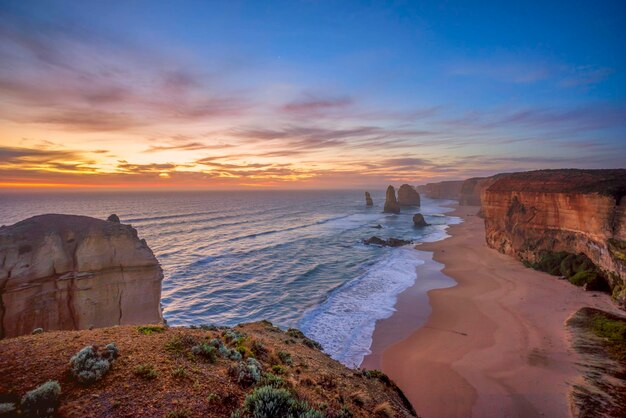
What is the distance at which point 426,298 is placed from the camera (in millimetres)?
26812

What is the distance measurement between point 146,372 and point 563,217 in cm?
3939

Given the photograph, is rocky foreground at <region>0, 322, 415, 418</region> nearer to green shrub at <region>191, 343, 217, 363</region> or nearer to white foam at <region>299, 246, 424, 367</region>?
green shrub at <region>191, 343, 217, 363</region>

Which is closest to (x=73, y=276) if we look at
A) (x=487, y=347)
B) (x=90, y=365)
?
(x=90, y=365)

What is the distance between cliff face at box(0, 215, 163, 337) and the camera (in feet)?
40.3

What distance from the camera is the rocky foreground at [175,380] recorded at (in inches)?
237

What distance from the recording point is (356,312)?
24.6 meters

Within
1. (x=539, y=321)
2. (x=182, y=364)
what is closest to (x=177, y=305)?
(x=182, y=364)

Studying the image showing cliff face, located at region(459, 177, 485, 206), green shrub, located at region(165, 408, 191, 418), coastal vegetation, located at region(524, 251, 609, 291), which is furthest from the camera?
cliff face, located at region(459, 177, 485, 206)

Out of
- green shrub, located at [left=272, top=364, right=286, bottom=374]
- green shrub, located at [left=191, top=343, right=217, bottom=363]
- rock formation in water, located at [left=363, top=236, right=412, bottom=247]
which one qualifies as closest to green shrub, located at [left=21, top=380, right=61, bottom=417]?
green shrub, located at [left=191, top=343, right=217, bottom=363]

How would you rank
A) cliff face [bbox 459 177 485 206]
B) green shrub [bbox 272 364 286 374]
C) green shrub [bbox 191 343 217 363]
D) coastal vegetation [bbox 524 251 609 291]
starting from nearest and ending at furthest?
1. green shrub [bbox 191 343 217 363]
2. green shrub [bbox 272 364 286 374]
3. coastal vegetation [bbox 524 251 609 291]
4. cliff face [bbox 459 177 485 206]

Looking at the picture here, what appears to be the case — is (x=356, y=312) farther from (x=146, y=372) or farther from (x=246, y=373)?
(x=146, y=372)

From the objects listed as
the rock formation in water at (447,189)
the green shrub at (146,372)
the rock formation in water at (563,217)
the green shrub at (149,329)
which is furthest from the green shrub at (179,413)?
the rock formation in water at (447,189)

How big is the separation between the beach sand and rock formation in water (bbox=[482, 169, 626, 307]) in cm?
353

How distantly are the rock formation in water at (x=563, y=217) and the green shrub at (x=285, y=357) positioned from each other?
84.3ft
